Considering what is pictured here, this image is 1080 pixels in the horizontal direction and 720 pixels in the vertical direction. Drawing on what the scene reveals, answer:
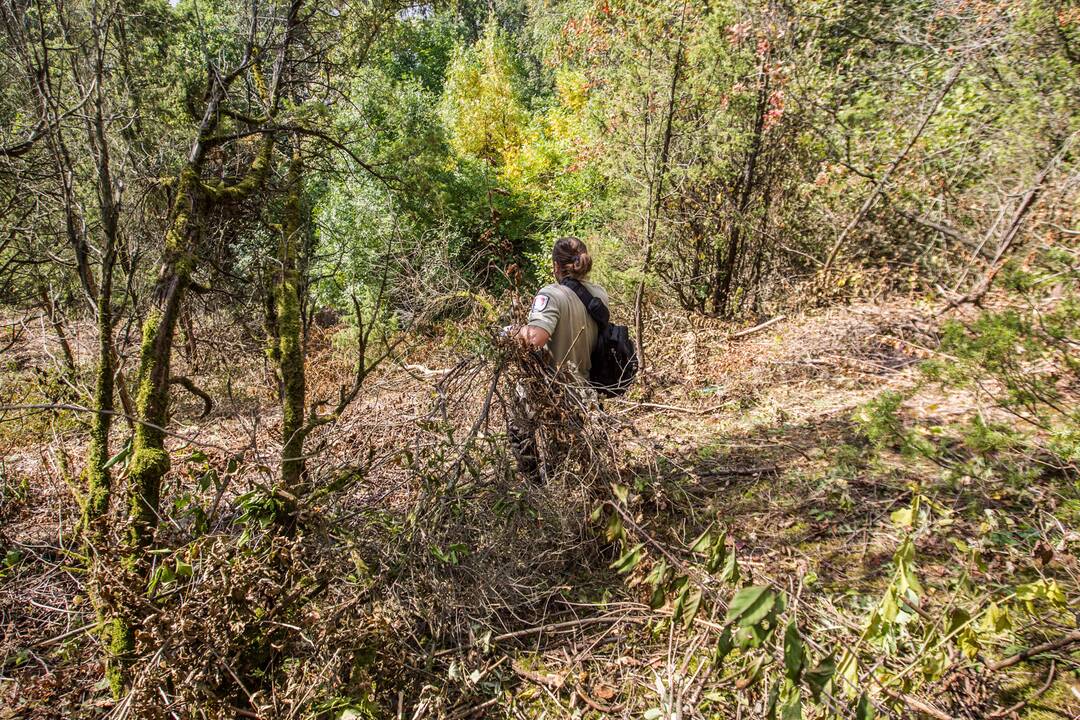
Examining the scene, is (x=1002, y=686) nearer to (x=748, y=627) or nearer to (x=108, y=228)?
(x=748, y=627)

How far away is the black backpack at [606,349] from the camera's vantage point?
355 centimetres

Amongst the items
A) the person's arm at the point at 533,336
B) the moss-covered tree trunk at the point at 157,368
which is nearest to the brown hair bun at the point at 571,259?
the person's arm at the point at 533,336

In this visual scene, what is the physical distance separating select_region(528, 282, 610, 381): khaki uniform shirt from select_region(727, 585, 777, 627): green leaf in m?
1.75

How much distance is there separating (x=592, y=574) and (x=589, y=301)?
5.14 feet

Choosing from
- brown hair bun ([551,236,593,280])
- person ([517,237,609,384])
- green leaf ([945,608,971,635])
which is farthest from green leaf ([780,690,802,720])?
brown hair bun ([551,236,593,280])

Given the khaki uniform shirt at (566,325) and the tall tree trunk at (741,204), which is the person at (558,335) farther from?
the tall tree trunk at (741,204)

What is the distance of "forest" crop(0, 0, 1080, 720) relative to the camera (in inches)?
87.1

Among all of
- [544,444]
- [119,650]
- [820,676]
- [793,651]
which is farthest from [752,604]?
[119,650]

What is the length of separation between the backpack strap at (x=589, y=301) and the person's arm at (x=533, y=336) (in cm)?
49

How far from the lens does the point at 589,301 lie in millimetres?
3541

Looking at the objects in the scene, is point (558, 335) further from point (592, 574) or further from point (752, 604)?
point (752, 604)

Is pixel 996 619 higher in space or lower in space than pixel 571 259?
lower

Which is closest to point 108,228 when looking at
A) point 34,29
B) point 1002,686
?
point 34,29

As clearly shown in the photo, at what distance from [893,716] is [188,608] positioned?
2.60m
